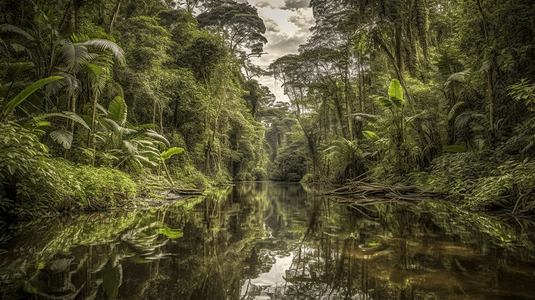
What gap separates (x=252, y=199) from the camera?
7668mm

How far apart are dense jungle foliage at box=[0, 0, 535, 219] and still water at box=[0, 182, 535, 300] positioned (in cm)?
152

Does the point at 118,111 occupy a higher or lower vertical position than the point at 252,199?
higher

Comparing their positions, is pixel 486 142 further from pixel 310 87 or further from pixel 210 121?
pixel 210 121

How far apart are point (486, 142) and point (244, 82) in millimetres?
20166

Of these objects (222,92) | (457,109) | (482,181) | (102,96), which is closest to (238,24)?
(222,92)

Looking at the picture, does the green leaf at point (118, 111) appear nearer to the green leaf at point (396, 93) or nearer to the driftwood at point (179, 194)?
the driftwood at point (179, 194)

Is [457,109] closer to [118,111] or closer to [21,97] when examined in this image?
[118,111]

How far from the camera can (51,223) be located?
3.29 m

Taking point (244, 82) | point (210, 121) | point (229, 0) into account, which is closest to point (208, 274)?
point (210, 121)

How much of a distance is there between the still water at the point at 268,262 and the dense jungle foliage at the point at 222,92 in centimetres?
152

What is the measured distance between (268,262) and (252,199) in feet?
18.8

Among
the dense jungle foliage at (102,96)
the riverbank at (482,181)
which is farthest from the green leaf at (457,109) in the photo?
the dense jungle foliage at (102,96)

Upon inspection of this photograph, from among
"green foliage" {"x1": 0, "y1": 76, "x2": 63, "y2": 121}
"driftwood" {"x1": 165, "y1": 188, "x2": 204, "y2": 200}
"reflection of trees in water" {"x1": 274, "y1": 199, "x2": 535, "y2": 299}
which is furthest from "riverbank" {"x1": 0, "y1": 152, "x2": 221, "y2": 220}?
"reflection of trees in water" {"x1": 274, "y1": 199, "x2": 535, "y2": 299}

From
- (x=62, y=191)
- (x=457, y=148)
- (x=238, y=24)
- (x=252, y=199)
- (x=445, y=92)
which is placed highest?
(x=238, y=24)
